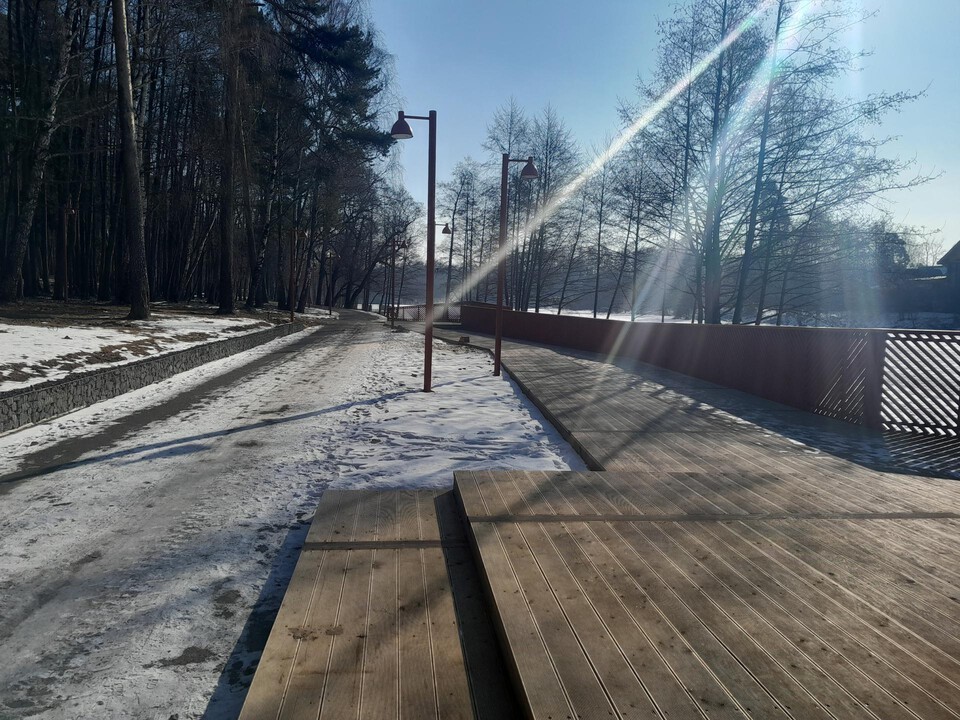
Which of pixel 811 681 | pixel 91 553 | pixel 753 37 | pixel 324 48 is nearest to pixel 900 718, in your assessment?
pixel 811 681

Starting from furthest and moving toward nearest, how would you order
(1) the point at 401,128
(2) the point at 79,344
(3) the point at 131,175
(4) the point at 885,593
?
(3) the point at 131,175 < (2) the point at 79,344 < (1) the point at 401,128 < (4) the point at 885,593

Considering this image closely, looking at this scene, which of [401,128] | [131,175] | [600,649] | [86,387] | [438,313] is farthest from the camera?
[438,313]

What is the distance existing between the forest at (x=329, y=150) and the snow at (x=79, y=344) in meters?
1.76

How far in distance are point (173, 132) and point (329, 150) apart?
739 centimetres

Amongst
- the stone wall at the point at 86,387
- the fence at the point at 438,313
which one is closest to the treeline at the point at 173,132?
the stone wall at the point at 86,387

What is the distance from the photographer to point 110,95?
21.5 m

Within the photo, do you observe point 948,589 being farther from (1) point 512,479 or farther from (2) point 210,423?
(2) point 210,423

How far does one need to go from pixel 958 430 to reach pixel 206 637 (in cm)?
857

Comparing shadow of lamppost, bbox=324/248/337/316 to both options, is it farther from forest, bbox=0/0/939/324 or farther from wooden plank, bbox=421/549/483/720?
wooden plank, bbox=421/549/483/720

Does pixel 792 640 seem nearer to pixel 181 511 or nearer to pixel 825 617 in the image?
pixel 825 617

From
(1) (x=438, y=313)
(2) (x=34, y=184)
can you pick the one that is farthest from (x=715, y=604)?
(1) (x=438, y=313)

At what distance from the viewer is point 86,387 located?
7887 millimetres

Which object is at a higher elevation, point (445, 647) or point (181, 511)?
point (445, 647)

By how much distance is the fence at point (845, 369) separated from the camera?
7.32m
